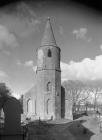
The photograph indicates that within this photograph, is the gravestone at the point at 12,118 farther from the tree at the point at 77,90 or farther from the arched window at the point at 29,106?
the tree at the point at 77,90

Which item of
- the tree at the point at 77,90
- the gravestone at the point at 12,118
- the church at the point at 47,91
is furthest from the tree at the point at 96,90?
the gravestone at the point at 12,118

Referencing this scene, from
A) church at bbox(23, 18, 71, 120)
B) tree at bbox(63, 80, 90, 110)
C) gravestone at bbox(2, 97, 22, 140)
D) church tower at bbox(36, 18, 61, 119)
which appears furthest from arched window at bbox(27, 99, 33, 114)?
tree at bbox(63, 80, 90, 110)

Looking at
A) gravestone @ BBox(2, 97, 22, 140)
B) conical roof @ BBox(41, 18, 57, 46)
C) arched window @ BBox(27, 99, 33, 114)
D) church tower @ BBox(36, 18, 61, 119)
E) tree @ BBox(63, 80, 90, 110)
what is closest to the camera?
gravestone @ BBox(2, 97, 22, 140)

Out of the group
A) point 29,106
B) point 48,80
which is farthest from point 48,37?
point 29,106

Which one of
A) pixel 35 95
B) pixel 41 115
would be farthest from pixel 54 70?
pixel 41 115

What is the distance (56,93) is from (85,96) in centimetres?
2255

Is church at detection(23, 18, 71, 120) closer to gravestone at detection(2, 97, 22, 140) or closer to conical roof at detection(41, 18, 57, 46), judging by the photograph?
conical roof at detection(41, 18, 57, 46)

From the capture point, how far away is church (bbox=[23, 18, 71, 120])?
3064 cm

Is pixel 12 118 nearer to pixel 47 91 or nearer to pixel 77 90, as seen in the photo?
pixel 47 91

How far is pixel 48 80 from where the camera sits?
31281mm

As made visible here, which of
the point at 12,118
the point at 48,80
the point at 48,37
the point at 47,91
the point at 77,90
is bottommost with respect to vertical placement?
the point at 12,118

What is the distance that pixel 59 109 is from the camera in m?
31.0

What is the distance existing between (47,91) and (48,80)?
166 cm

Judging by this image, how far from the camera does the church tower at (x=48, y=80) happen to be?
30578 millimetres
